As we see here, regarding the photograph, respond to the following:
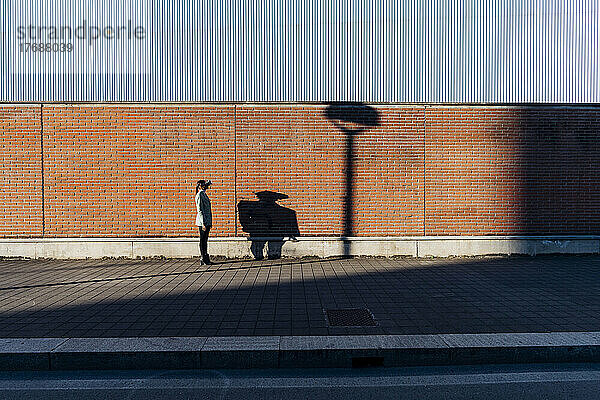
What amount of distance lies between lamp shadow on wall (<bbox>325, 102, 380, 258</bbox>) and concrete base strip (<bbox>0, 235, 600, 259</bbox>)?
51cm

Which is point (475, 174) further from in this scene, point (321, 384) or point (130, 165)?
point (130, 165)

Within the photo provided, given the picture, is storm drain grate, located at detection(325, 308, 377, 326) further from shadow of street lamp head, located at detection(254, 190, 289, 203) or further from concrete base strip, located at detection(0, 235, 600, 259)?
shadow of street lamp head, located at detection(254, 190, 289, 203)

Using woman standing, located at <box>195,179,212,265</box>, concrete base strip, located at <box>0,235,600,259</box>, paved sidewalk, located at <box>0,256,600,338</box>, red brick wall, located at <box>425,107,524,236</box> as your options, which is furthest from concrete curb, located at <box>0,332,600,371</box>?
red brick wall, located at <box>425,107,524,236</box>

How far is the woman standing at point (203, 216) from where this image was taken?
360 inches

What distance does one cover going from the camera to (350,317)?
5445 mm

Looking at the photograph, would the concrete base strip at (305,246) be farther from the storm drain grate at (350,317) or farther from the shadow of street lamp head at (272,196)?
the storm drain grate at (350,317)

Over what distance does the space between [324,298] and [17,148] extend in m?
8.09

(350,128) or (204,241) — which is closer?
(204,241)

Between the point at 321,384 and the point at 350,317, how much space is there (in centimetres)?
159

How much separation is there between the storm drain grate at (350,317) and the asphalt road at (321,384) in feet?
3.07

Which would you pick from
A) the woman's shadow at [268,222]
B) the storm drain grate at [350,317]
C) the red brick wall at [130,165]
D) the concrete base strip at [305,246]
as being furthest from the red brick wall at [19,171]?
the storm drain grate at [350,317]

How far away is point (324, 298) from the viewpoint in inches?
253

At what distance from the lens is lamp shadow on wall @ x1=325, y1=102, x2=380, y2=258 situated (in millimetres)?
9836

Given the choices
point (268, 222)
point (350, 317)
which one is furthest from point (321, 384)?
point (268, 222)
